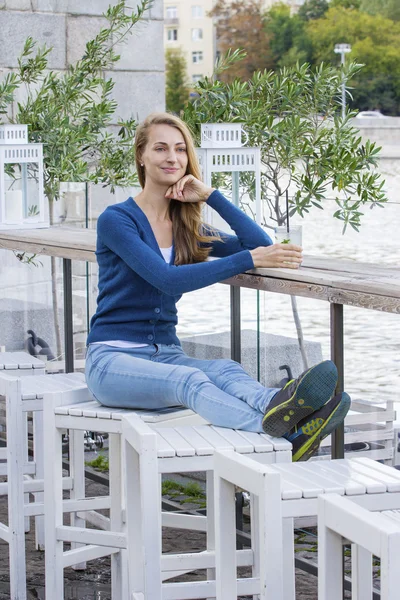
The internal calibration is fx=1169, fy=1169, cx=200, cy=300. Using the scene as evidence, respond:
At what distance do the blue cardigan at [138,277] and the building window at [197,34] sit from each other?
251ft

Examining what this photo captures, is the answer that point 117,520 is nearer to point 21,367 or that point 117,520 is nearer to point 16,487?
point 16,487

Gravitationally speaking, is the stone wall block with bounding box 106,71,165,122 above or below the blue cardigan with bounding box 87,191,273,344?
above

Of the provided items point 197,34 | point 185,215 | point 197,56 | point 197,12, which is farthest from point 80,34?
point 197,12

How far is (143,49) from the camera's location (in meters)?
6.10

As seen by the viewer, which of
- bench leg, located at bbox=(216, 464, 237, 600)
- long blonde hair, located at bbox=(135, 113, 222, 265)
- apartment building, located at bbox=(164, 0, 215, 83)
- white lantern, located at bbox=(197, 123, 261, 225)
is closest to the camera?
bench leg, located at bbox=(216, 464, 237, 600)

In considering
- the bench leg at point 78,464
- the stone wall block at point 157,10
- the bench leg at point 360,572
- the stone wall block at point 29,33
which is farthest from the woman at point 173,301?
the stone wall block at point 157,10

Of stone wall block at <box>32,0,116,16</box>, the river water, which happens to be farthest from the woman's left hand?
stone wall block at <box>32,0,116,16</box>

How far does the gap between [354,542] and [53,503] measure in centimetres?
138

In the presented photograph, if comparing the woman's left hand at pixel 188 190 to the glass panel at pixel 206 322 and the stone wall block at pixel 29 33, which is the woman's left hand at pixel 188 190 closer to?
the glass panel at pixel 206 322

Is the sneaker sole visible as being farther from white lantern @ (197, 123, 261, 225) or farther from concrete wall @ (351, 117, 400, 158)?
concrete wall @ (351, 117, 400, 158)

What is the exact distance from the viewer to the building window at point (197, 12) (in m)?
79.0

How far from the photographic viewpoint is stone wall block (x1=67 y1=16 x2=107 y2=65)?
579 centimetres

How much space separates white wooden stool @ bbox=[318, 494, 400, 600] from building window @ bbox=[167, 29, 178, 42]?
79406mm

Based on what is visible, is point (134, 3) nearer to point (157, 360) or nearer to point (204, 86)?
point (204, 86)
